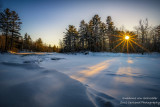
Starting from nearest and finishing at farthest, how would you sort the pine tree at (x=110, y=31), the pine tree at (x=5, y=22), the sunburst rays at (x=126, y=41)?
the pine tree at (x=5, y=22)
the sunburst rays at (x=126, y=41)
the pine tree at (x=110, y=31)

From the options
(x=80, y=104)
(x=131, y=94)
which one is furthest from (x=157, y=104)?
(x=80, y=104)

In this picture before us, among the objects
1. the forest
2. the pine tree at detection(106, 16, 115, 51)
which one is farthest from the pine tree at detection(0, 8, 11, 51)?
the pine tree at detection(106, 16, 115, 51)

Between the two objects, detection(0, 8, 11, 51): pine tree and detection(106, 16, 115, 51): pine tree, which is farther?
detection(106, 16, 115, 51): pine tree

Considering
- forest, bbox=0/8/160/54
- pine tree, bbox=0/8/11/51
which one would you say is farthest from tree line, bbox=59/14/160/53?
pine tree, bbox=0/8/11/51

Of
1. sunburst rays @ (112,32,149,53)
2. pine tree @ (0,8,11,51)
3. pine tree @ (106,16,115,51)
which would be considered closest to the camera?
pine tree @ (0,8,11,51)

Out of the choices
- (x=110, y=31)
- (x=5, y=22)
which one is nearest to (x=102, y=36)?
(x=110, y=31)

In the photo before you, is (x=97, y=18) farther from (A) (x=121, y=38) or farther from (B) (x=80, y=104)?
(B) (x=80, y=104)

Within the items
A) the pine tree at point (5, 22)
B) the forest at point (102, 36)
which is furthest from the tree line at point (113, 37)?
the pine tree at point (5, 22)

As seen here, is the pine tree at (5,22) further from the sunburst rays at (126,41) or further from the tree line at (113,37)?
the sunburst rays at (126,41)

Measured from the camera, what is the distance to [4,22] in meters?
15.0

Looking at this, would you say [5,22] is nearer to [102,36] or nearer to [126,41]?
[102,36]

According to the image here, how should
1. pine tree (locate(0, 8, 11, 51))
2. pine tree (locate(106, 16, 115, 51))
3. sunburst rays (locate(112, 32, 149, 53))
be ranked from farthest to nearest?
1. pine tree (locate(106, 16, 115, 51))
2. sunburst rays (locate(112, 32, 149, 53))
3. pine tree (locate(0, 8, 11, 51))

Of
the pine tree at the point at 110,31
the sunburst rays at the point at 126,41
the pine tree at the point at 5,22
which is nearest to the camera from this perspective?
the pine tree at the point at 5,22

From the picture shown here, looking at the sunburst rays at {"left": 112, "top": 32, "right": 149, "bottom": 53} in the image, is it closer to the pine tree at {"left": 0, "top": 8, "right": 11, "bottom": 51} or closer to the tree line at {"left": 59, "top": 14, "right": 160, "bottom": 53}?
the tree line at {"left": 59, "top": 14, "right": 160, "bottom": 53}
